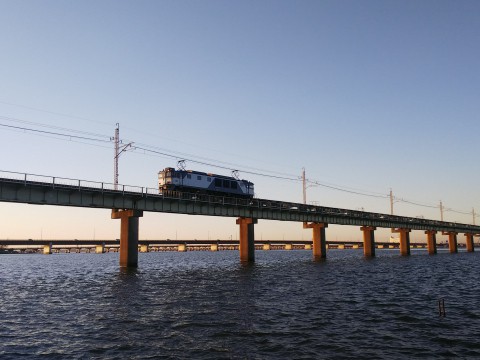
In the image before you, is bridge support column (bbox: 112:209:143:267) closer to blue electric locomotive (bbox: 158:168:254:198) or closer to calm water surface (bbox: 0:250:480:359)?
blue electric locomotive (bbox: 158:168:254:198)

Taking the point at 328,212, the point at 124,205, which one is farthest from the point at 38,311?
the point at 328,212

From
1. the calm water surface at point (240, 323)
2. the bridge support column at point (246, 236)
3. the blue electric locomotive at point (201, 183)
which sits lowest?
the calm water surface at point (240, 323)

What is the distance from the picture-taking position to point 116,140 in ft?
190

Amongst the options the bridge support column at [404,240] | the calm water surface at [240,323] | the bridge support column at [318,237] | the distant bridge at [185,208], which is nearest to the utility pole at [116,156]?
the distant bridge at [185,208]

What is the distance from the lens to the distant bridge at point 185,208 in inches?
1853

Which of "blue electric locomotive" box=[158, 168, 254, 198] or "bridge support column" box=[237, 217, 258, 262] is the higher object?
"blue electric locomotive" box=[158, 168, 254, 198]

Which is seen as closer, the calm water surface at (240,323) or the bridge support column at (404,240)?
the calm water surface at (240,323)

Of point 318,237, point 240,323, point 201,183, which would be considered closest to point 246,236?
point 201,183

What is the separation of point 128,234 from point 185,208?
35.4ft

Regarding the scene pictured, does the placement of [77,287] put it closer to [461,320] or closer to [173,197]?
[173,197]

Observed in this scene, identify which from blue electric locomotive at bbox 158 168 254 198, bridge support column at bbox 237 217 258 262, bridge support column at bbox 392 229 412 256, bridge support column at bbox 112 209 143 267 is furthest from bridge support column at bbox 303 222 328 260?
bridge support column at bbox 112 209 143 267

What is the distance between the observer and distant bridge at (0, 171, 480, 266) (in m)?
47.1

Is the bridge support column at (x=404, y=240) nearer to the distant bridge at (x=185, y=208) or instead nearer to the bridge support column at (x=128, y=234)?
the distant bridge at (x=185, y=208)

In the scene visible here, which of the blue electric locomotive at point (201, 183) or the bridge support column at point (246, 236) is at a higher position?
the blue electric locomotive at point (201, 183)
